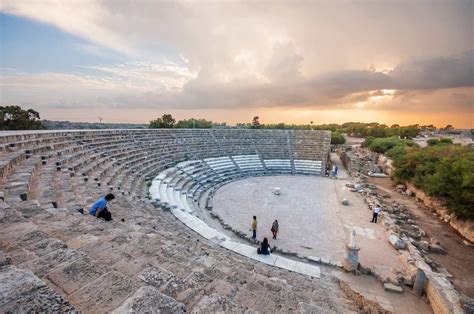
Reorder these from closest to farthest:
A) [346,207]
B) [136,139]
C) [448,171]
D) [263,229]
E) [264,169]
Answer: [263,229], [448,171], [346,207], [136,139], [264,169]

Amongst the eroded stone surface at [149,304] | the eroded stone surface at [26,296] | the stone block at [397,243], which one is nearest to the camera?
the eroded stone surface at [26,296]

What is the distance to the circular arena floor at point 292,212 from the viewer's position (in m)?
11.0

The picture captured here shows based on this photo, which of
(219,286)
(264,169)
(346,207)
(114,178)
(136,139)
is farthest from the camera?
(264,169)

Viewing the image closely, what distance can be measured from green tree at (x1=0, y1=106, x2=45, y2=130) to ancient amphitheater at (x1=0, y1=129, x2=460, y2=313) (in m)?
15.9

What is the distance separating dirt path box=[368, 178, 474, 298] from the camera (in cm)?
904

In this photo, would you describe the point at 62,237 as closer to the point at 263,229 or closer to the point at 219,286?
the point at 219,286

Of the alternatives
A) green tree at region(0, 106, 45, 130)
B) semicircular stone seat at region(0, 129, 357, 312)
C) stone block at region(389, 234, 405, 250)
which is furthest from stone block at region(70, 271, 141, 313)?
green tree at region(0, 106, 45, 130)

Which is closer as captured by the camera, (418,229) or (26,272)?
(26,272)

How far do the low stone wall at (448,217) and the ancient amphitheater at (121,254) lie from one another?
853cm

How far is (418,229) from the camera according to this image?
13.2 meters

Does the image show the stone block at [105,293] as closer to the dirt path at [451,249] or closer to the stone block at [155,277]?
the stone block at [155,277]

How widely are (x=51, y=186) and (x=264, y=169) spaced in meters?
21.8

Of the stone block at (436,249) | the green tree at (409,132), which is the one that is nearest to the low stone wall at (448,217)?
the stone block at (436,249)

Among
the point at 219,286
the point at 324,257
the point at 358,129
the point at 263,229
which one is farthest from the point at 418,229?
the point at 358,129
